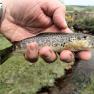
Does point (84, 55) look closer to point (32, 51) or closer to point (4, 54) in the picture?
point (32, 51)

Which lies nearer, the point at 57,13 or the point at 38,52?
the point at 38,52

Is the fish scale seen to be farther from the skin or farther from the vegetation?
the vegetation

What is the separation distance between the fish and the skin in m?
0.09

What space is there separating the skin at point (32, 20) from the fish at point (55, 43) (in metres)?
0.09

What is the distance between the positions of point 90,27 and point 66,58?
20.2 m

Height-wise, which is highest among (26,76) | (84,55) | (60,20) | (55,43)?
(60,20)

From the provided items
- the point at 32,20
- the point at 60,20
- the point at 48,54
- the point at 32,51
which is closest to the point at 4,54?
the point at 32,51

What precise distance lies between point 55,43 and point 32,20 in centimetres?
88

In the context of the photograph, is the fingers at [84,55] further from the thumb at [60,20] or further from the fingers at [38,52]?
the thumb at [60,20]

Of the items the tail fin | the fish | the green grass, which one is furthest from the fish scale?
the green grass

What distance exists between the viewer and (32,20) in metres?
4.86

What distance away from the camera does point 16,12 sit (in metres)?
5.00

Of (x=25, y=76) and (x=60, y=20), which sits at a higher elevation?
(x=60, y=20)

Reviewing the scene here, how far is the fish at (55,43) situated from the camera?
4.04 m
